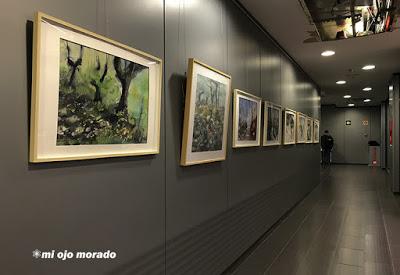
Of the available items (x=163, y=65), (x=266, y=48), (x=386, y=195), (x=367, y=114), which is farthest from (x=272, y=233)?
(x=367, y=114)

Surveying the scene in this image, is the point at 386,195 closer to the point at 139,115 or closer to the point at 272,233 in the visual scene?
the point at 272,233

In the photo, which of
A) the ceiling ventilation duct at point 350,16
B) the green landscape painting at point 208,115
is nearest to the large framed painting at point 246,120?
the green landscape painting at point 208,115

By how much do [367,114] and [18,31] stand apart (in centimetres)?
1697

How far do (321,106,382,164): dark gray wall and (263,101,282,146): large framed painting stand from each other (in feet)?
40.0

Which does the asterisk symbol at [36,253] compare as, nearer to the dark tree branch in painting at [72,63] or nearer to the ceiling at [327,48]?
the dark tree branch in painting at [72,63]

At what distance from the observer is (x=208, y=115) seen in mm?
2750

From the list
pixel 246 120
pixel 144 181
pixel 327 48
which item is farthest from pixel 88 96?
pixel 327 48

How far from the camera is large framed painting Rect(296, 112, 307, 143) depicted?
6.44m

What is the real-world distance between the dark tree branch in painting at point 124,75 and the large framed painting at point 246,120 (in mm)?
1677

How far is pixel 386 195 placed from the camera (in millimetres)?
7641

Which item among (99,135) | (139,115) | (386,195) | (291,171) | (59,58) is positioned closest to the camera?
(59,58)

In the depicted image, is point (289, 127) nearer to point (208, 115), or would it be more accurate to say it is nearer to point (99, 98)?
point (208, 115)

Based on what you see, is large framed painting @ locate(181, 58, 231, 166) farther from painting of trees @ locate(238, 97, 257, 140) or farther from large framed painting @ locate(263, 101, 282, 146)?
large framed painting @ locate(263, 101, 282, 146)

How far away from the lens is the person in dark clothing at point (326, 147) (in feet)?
50.4
